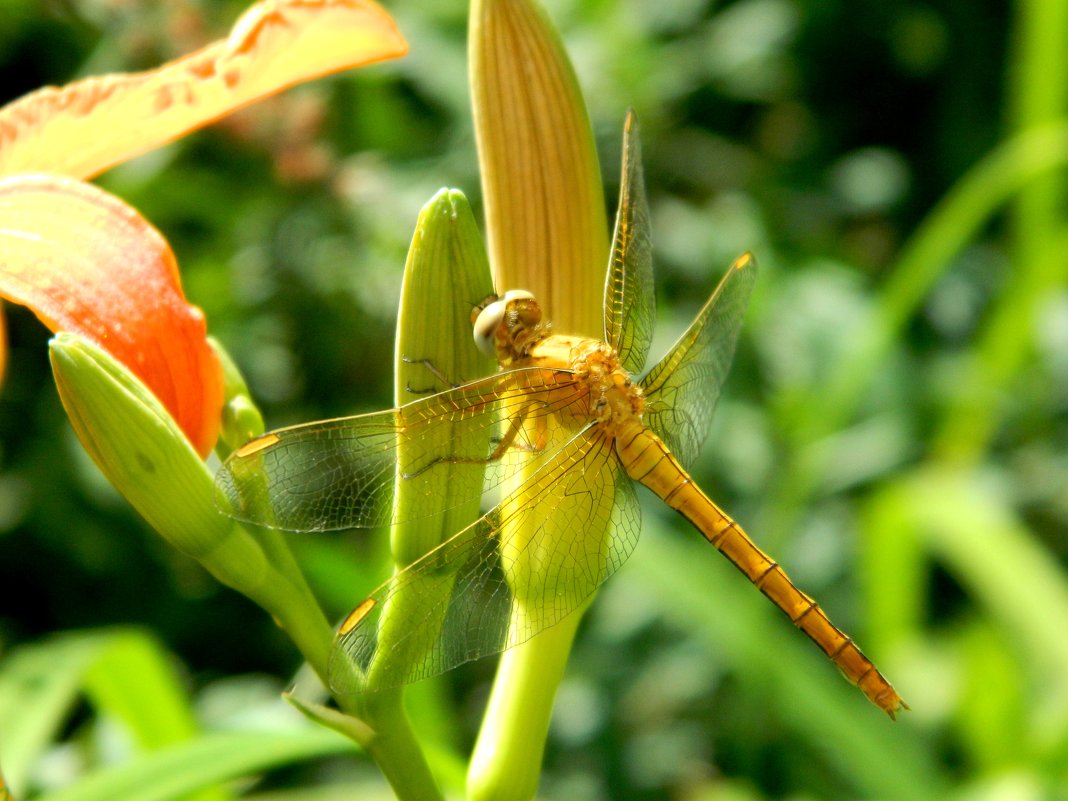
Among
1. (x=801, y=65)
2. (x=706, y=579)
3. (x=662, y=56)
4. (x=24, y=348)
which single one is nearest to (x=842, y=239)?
(x=801, y=65)

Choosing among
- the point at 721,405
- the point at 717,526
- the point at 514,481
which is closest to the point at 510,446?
the point at 514,481

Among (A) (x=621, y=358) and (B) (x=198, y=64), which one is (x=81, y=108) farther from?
(A) (x=621, y=358)

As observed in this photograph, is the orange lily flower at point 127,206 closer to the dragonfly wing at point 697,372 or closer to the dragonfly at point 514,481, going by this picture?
the dragonfly at point 514,481

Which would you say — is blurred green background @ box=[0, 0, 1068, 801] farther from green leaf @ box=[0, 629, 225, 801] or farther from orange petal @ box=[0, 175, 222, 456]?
orange petal @ box=[0, 175, 222, 456]

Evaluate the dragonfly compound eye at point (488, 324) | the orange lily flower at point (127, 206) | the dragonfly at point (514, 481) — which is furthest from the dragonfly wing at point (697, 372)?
the orange lily flower at point (127, 206)

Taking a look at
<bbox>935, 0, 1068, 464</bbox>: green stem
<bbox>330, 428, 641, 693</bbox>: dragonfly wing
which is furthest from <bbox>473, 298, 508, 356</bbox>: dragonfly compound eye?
<bbox>935, 0, 1068, 464</bbox>: green stem

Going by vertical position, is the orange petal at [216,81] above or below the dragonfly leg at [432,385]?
above
